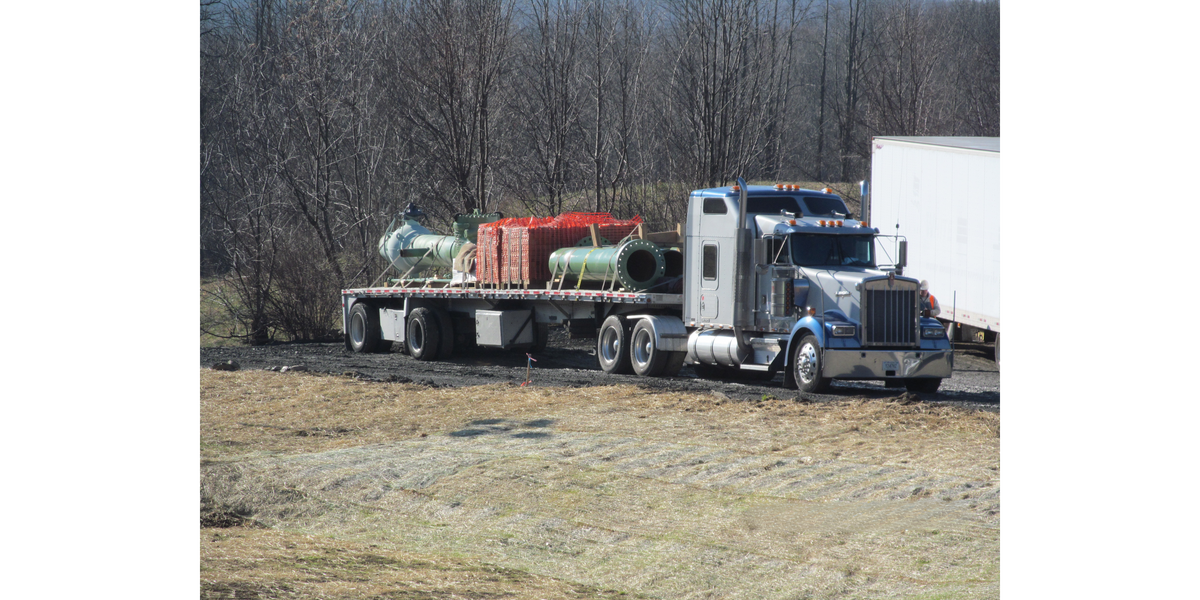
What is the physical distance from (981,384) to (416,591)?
13.7m

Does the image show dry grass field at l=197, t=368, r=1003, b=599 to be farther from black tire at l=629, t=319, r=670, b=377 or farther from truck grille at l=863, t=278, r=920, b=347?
black tire at l=629, t=319, r=670, b=377

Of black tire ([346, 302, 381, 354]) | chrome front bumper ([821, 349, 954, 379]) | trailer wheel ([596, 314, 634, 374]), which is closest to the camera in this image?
chrome front bumper ([821, 349, 954, 379])

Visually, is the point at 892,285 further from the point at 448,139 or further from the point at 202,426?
the point at 448,139

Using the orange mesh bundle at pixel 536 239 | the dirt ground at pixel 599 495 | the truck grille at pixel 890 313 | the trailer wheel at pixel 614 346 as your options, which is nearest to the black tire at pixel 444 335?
the orange mesh bundle at pixel 536 239

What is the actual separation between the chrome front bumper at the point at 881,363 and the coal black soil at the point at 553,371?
335 millimetres

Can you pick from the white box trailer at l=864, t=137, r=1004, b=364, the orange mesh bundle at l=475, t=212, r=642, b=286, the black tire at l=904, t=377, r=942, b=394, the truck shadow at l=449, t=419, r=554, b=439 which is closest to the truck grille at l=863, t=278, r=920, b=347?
the black tire at l=904, t=377, r=942, b=394

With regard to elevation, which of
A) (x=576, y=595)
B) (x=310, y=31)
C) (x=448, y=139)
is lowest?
(x=576, y=595)

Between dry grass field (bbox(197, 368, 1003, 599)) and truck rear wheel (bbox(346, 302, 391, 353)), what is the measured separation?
441 inches

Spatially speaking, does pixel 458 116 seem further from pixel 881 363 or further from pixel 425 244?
pixel 881 363

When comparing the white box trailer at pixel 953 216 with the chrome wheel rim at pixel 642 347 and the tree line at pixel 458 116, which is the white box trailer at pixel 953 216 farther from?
the tree line at pixel 458 116

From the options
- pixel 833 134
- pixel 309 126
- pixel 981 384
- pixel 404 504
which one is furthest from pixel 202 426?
pixel 833 134

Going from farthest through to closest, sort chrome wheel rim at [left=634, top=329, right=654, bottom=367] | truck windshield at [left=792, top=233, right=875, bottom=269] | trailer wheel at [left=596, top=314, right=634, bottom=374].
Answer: trailer wheel at [left=596, top=314, right=634, bottom=374], chrome wheel rim at [left=634, top=329, right=654, bottom=367], truck windshield at [left=792, top=233, right=875, bottom=269]

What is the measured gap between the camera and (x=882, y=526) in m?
7.38

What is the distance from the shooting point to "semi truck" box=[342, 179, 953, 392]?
14844 mm
